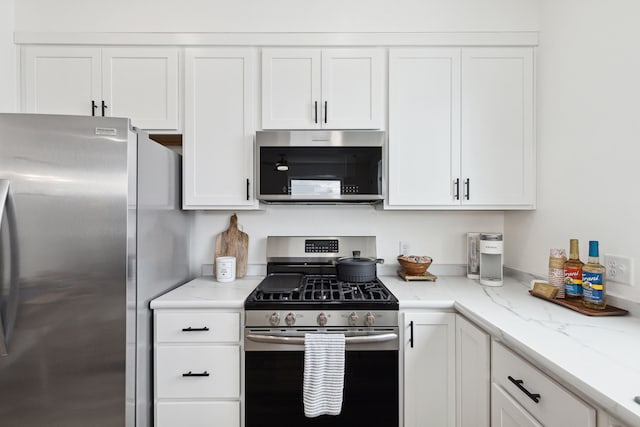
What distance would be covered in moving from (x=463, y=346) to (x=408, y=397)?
39cm

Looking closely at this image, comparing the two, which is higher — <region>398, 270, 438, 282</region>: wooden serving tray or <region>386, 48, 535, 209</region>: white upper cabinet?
<region>386, 48, 535, 209</region>: white upper cabinet

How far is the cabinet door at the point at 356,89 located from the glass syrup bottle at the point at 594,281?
124 cm

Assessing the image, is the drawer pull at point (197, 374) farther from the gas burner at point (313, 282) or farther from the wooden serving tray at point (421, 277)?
the wooden serving tray at point (421, 277)

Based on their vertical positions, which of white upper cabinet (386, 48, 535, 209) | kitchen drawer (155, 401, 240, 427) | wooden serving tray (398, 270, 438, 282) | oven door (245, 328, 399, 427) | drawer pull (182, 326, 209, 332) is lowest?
kitchen drawer (155, 401, 240, 427)

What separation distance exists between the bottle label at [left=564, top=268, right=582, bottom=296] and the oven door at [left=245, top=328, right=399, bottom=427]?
2.86 ft

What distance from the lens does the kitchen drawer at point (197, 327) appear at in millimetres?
1531

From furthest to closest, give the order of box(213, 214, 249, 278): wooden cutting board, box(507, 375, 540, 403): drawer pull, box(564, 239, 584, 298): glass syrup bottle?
box(213, 214, 249, 278): wooden cutting board → box(564, 239, 584, 298): glass syrup bottle → box(507, 375, 540, 403): drawer pull

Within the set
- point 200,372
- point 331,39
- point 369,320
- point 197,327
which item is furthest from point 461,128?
point 200,372

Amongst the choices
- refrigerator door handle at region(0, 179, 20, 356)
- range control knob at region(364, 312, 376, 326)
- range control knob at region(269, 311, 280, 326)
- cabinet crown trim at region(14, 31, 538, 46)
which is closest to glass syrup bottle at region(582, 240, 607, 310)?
range control knob at region(364, 312, 376, 326)

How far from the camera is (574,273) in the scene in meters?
1.42

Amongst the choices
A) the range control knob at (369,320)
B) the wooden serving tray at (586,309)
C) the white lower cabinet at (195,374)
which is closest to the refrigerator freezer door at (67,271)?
the white lower cabinet at (195,374)

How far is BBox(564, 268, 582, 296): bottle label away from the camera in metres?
1.42

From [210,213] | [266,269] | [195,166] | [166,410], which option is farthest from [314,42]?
[166,410]

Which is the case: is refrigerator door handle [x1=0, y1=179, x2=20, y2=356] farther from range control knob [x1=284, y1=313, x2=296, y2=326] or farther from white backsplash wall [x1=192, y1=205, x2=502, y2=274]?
range control knob [x1=284, y1=313, x2=296, y2=326]
